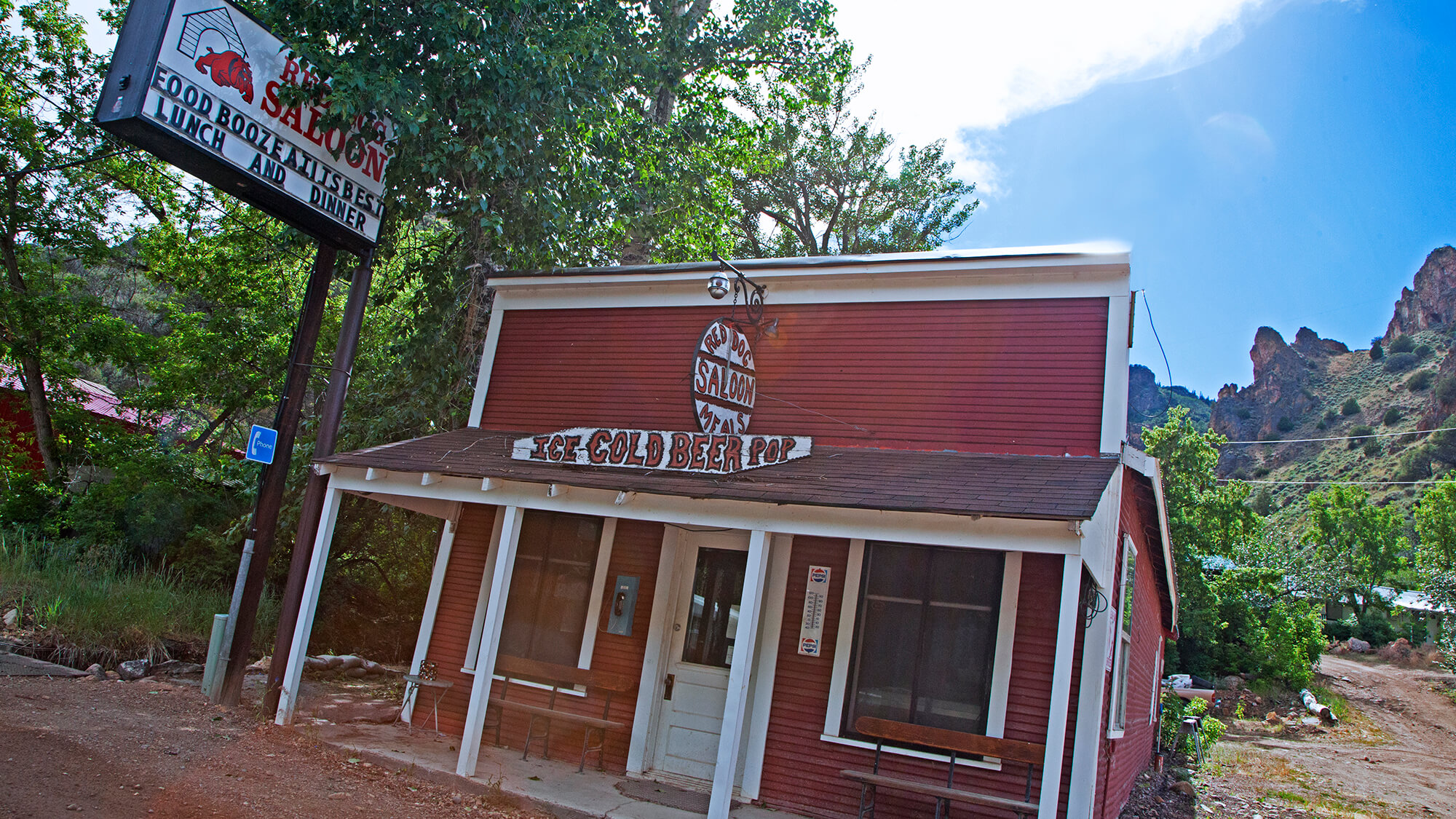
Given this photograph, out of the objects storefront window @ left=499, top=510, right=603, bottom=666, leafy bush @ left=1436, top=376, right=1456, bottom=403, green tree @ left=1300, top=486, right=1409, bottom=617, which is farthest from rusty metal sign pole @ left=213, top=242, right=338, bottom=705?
leafy bush @ left=1436, top=376, right=1456, bottom=403

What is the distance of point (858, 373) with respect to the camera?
8484mm

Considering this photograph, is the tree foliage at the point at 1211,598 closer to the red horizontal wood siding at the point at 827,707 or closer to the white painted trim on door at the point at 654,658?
the red horizontal wood siding at the point at 827,707

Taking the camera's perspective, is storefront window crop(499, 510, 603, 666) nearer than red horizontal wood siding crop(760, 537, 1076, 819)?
No

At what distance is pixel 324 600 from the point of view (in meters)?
14.0

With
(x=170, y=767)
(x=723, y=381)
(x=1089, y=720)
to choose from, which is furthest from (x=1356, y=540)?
(x=170, y=767)

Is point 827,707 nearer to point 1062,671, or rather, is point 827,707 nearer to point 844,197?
point 1062,671

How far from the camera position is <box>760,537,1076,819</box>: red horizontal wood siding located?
673 cm

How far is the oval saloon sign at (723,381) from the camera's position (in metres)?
7.36

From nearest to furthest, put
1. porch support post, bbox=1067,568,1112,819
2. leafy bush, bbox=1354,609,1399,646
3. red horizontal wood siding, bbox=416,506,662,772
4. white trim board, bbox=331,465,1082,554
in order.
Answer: white trim board, bbox=331,465,1082,554, porch support post, bbox=1067,568,1112,819, red horizontal wood siding, bbox=416,506,662,772, leafy bush, bbox=1354,609,1399,646

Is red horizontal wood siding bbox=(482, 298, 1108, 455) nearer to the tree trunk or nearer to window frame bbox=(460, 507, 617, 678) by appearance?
window frame bbox=(460, 507, 617, 678)

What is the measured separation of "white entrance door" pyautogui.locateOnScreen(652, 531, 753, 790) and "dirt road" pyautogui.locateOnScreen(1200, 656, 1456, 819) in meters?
6.51

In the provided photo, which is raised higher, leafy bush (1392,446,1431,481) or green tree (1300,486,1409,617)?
leafy bush (1392,446,1431,481)

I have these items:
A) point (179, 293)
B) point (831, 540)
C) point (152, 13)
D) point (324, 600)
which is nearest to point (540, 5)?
point (152, 13)

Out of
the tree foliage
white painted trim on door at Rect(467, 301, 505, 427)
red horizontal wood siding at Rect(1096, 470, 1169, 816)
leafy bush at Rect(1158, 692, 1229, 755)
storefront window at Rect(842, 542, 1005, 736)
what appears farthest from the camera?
the tree foliage
